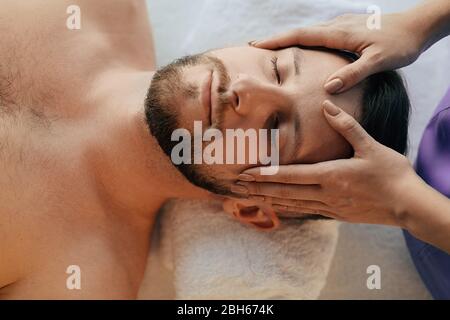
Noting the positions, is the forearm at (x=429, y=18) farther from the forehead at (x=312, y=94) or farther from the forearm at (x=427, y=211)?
the forearm at (x=427, y=211)

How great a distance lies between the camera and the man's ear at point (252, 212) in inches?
44.6

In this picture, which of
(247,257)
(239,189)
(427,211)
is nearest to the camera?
(427,211)

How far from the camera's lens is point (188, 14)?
1.43 m

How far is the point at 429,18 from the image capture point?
1.11 metres

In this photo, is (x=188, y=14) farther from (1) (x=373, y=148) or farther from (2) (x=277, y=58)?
(1) (x=373, y=148)

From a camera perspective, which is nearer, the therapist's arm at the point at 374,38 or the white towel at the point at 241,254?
the therapist's arm at the point at 374,38

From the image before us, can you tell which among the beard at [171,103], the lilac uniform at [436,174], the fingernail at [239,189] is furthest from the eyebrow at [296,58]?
the lilac uniform at [436,174]

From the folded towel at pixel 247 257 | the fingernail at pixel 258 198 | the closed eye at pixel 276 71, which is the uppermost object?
the closed eye at pixel 276 71

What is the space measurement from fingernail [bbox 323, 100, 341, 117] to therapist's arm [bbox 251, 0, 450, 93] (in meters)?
0.03

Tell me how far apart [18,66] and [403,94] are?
0.83 m

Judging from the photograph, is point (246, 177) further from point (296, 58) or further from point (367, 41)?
point (367, 41)

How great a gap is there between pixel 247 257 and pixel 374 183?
0.39 meters

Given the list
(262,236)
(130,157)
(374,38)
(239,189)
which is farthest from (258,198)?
(374,38)
